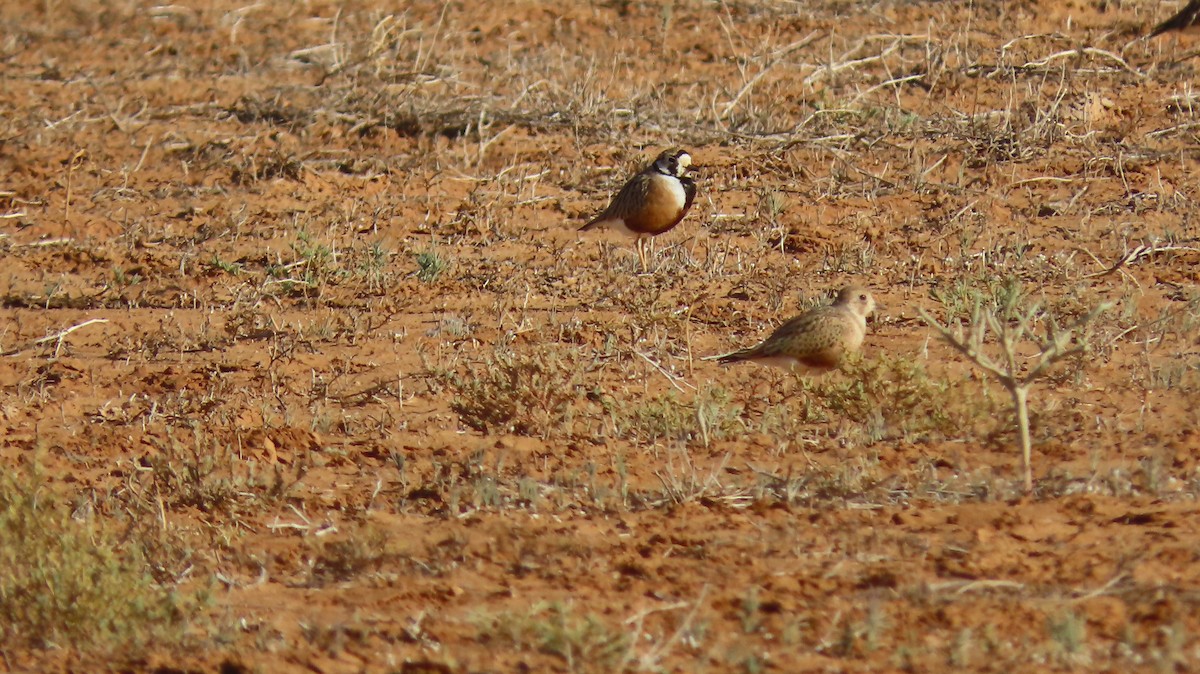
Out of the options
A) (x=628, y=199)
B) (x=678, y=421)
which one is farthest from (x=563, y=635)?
(x=628, y=199)

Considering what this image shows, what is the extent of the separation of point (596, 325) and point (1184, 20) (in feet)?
21.0

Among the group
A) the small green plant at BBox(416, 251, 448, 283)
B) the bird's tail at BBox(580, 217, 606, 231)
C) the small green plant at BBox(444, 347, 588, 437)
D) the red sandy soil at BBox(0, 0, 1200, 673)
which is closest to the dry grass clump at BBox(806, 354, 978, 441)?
the red sandy soil at BBox(0, 0, 1200, 673)

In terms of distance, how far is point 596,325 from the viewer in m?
9.59

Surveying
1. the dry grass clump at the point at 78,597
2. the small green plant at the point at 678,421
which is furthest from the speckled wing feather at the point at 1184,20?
the dry grass clump at the point at 78,597

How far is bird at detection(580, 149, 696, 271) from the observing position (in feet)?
34.6

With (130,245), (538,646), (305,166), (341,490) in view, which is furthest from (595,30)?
(538,646)

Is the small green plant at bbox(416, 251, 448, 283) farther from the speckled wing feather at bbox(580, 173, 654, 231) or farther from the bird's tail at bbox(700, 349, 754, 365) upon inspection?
the bird's tail at bbox(700, 349, 754, 365)

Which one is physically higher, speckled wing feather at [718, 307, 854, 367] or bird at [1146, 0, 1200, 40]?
speckled wing feather at [718, 307, 854, 367]

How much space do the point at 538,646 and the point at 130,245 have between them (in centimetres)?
700

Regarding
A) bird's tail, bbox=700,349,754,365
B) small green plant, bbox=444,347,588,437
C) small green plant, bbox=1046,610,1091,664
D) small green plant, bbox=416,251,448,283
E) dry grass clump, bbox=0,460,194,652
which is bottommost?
small green plant, bbox=416,251,448,283

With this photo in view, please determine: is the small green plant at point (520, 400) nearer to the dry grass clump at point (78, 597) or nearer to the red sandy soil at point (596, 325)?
the red sandy soil at point (596, 325)

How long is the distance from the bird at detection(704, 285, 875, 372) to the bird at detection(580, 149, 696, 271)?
2.09m

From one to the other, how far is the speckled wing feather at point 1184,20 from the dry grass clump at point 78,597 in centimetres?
999

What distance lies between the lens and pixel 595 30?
15531 mm
